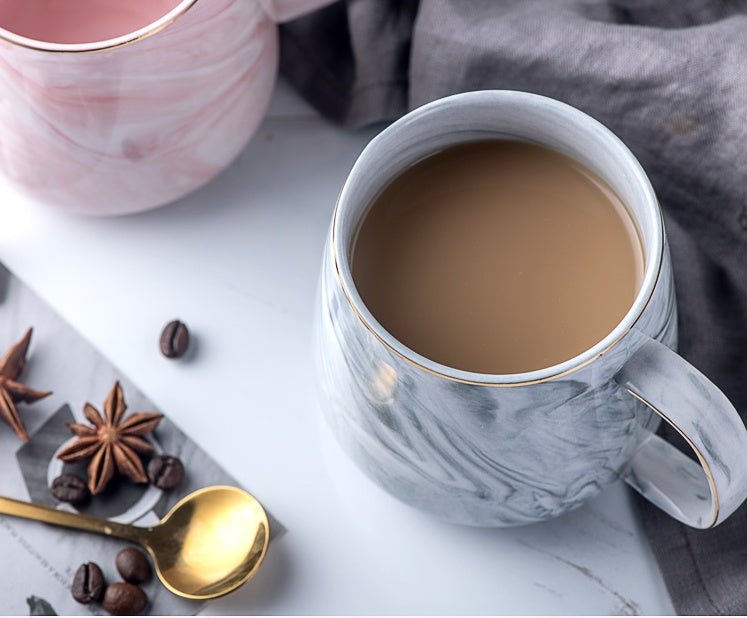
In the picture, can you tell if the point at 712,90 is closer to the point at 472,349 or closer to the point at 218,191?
the point at 472,349

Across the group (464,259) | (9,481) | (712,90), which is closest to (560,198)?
(464,259)

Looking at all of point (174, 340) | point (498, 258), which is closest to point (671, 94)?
point (498, 258)

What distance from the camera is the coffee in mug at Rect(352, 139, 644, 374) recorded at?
64 centimetres

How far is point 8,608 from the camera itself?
2.67ft

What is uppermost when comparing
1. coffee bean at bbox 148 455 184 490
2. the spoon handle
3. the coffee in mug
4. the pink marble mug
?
the pink marble mug

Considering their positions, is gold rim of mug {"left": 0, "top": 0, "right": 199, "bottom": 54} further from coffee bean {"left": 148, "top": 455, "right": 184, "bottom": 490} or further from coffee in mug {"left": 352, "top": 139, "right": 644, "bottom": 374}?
coffee bean {"left": 148, "top": 455, "right": 184, "bottom": 490}

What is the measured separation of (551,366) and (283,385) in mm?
334

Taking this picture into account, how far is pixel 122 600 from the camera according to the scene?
31.3 inches

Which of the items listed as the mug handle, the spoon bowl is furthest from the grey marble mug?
the spoon bowl

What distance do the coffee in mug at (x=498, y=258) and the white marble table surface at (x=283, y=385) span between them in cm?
24

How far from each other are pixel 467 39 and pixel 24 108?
0.36 m

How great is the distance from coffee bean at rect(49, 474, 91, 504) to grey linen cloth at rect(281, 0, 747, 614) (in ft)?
1.45

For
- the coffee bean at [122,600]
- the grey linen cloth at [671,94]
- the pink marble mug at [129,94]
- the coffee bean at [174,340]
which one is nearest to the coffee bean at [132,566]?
the coffee bean at [122,600]

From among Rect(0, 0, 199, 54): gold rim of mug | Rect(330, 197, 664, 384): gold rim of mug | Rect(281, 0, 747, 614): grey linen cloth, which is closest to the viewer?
Rect(330, 197, 664, 384): gold rim of mug
